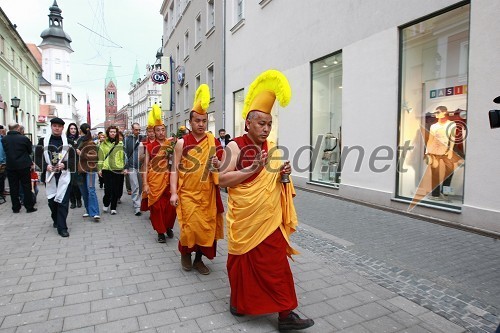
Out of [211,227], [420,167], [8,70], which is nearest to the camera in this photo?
[211,227]

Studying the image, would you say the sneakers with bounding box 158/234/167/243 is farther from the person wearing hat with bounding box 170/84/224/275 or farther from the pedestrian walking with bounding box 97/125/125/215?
the pedestrian walking with bounding box 97/125/125/215

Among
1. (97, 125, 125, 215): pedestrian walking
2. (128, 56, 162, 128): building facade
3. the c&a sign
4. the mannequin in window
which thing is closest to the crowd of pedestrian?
(97, 125, 125, 215): pedestrian walking

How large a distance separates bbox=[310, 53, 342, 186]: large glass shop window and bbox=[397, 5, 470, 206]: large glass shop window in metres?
2.01

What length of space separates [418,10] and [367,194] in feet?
12.1

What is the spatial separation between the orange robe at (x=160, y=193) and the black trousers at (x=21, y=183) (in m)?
3.50

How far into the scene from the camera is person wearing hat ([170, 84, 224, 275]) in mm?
3885

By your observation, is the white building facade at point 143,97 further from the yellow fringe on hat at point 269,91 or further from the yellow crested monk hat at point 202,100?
the yellow fringe on hat at point 269,91

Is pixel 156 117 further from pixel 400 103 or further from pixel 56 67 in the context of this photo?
pixel 56 67

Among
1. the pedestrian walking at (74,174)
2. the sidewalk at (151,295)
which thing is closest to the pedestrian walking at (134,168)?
the pedestrian walking at (74,174)

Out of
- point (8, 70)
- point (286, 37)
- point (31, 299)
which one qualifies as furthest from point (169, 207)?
point (8, 70)

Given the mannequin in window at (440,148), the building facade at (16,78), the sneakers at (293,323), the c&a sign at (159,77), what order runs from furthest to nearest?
the c&a sign at (159,77), the building facade at (16,78), the mannequin in window at (440,148), the sneakers at (293,323)

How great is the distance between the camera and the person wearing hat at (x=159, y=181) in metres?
5.36

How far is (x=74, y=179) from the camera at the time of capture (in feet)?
22.1

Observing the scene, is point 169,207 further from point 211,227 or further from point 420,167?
point 420,167
